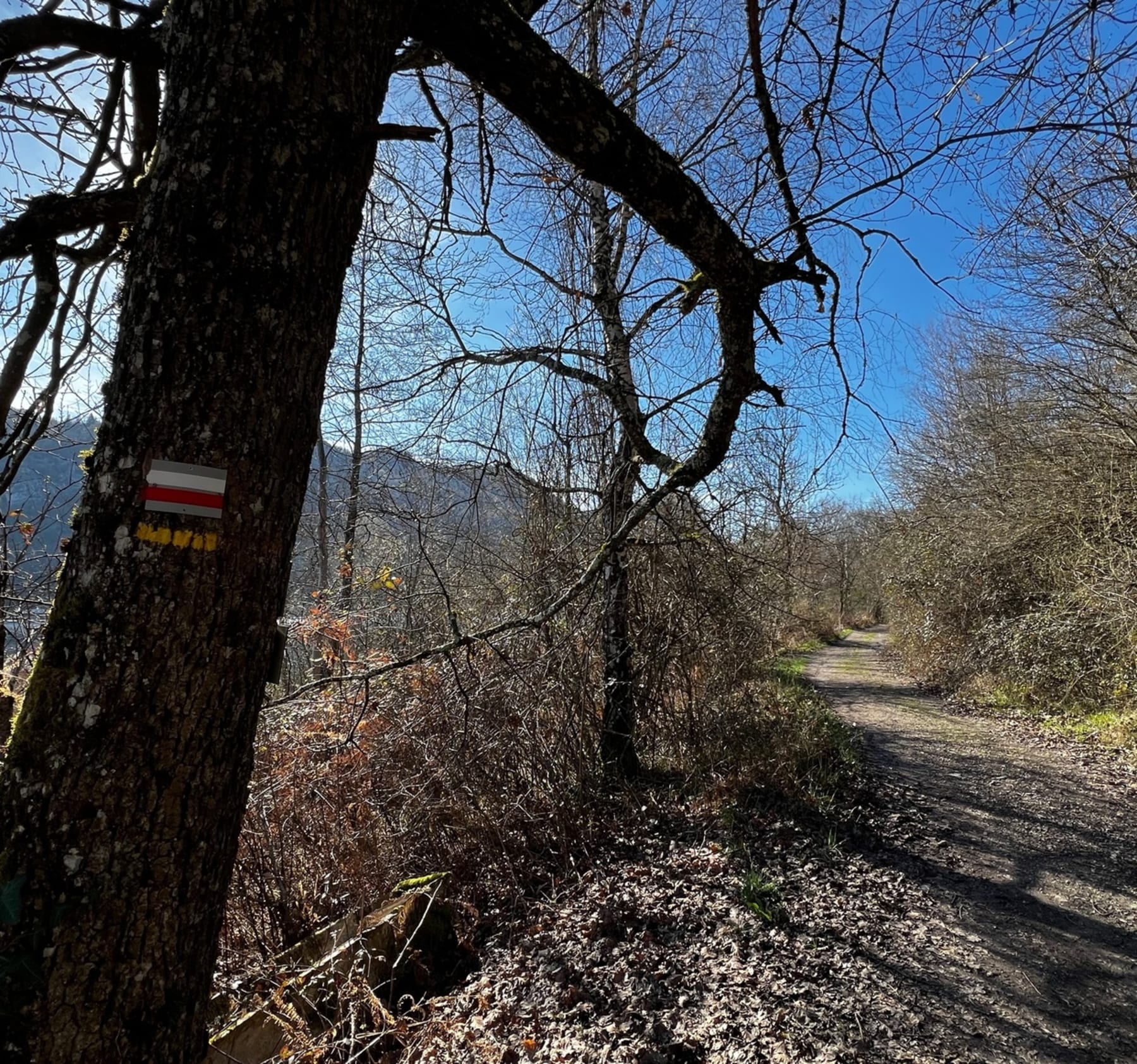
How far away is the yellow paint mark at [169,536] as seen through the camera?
1171 mm

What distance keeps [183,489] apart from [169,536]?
9 centimetres

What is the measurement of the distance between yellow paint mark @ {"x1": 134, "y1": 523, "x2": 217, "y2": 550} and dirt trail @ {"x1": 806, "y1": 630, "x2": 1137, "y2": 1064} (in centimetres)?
343

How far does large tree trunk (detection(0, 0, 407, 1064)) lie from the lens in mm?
1120

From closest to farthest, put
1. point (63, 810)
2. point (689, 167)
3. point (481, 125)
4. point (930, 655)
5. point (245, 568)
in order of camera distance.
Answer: point (63, 810), point (245, 568), point (481, 125), point (689, 167), point (930, 655)

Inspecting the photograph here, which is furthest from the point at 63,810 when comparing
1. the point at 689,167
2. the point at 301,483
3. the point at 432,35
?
the point at 689,167

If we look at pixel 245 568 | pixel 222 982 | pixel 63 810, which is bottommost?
pixel 222 982

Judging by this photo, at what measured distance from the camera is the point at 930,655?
44.8ft

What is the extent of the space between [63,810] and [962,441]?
1472 centimetres

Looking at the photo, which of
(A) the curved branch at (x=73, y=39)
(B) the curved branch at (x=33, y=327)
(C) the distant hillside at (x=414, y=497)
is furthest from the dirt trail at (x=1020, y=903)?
(A) the curved branch at (x=73, y=39)

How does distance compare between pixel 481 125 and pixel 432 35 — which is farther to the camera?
pixel 481 125

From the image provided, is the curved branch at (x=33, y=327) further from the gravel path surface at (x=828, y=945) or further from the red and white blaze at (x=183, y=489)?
the gravel path surface at (x=828, y=945)

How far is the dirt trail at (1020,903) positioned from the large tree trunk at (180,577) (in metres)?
3.12

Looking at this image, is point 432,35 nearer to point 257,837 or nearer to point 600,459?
point 600,459

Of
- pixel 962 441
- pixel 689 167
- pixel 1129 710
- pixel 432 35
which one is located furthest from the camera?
pixel 962 441
